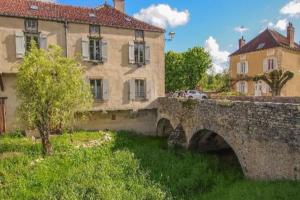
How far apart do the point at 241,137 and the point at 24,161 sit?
9.72 metres

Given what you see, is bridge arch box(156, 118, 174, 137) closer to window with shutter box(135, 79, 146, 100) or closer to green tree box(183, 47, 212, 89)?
window with shutter box(135, 79, 146, 100)

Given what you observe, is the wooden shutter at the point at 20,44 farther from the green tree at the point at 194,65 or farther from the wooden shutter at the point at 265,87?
the green tree at the point at 194,65

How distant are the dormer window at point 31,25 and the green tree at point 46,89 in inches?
129

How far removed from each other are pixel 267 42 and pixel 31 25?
77.7ft

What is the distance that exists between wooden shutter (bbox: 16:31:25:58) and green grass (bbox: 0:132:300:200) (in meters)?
4.74

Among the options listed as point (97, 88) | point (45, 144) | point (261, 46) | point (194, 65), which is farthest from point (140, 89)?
point (194, 65)

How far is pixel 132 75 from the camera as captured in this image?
19.8 metres

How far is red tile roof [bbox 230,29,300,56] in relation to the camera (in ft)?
97.2

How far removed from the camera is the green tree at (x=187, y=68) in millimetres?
37312

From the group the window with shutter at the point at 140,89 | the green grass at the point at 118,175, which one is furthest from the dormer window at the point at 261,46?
the green grass at the point at 118,175

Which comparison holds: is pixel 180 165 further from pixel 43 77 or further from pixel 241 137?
pixel 43 77

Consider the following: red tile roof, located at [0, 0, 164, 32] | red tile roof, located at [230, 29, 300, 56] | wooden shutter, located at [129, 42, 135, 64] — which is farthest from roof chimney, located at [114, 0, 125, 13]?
red tile roof, located at [230, 29, 300, 56]

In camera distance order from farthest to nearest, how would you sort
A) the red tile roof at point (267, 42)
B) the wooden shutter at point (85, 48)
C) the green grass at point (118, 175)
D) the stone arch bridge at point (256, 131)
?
1. the red tile roof at point (267, 42)
2. the wooden shutter at point (85, 48)
3. the green grass at point (118, 175)
4. the stone arch bridge at point (256, 131)

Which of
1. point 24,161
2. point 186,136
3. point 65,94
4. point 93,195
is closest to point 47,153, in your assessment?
point 24,161
